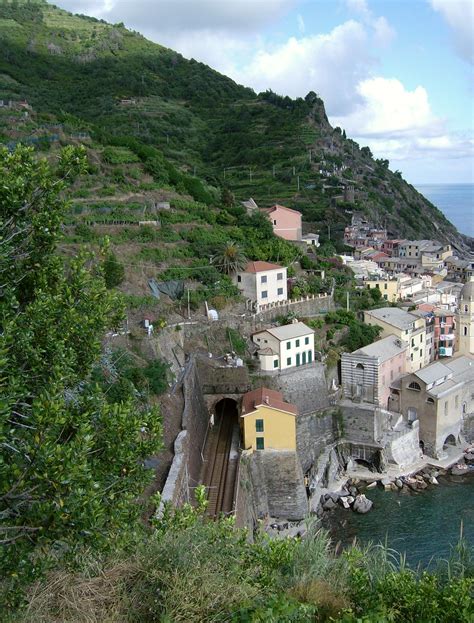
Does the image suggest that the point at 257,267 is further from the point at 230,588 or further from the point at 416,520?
the point at 230,588

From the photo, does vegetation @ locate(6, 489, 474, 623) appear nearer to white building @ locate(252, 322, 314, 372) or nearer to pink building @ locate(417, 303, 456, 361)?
white building @ locate(252, 322, 314, 372)

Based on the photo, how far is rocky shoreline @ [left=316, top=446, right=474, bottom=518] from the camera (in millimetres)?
25203

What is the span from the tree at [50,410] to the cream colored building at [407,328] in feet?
88.9

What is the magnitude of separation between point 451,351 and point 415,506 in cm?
1421

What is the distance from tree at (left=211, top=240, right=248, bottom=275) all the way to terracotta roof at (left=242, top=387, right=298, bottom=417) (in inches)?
375

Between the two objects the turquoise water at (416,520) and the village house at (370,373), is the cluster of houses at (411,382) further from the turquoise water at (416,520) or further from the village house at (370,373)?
the turquoise water at (416,520)

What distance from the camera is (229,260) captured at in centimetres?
3284

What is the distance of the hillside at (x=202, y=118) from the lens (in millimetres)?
69625

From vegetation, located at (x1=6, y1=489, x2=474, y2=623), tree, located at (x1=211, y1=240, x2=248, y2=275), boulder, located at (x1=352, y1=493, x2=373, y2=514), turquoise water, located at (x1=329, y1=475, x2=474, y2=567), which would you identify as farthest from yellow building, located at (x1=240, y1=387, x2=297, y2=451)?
vegetation, located at (x1=6, y1=489, x2=474, y2=623)

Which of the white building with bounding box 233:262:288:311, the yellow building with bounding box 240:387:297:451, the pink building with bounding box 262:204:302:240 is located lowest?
the yellow building with bounding box 240:387:297:451

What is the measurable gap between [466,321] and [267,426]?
18.6 meters

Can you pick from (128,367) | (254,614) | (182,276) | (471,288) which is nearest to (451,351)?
(471,288)

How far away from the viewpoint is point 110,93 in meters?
81.1

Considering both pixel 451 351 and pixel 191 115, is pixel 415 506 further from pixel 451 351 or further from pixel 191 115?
pixel 191 115
